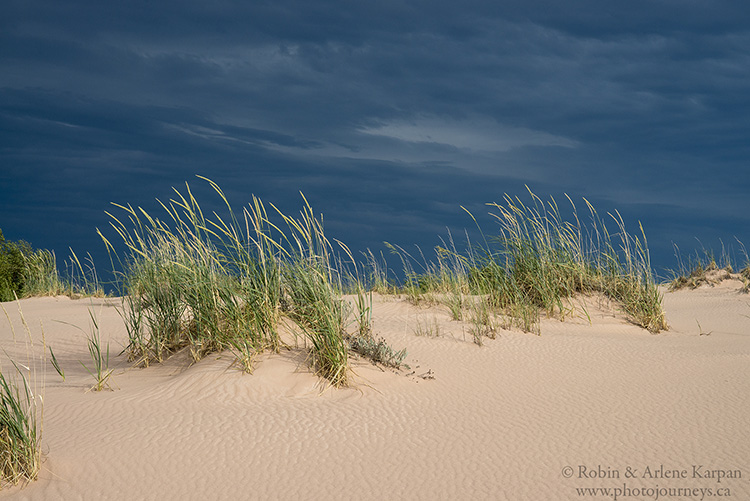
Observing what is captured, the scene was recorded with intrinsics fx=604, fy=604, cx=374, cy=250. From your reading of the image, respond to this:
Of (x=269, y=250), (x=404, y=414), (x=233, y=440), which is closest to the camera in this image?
(x=233, y=440)

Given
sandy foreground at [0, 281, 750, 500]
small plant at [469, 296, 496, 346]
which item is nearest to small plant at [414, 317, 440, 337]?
sandy foreground at [0, 281, 750, 500]

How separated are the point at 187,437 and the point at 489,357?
317 cm

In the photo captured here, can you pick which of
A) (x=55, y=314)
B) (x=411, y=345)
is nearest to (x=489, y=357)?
(x=411, y=345)

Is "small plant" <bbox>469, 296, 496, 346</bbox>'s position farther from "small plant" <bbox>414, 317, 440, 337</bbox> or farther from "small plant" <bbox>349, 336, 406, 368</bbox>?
"small plant" <bbox>349, 336, 406, 368</bbox>

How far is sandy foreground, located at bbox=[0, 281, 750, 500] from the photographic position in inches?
134

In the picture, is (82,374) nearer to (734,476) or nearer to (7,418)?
(7,418)

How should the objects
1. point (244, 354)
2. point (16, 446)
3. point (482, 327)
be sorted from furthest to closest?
point (482, 327)
point (244, 354)
point (16, 446)

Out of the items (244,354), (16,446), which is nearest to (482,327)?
(244,354)

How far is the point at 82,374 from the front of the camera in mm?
5734

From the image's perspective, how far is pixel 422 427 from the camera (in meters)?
4.27

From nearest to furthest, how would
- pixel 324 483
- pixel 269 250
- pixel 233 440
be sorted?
1. pixel 324 483
2. pixel 233 440
3. pixel 269 250

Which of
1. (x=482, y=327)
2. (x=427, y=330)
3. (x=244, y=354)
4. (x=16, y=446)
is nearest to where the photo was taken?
(x=16, y=446)

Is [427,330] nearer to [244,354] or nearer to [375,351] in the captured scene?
[375,351]

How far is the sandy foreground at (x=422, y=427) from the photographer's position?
341 centimetres
